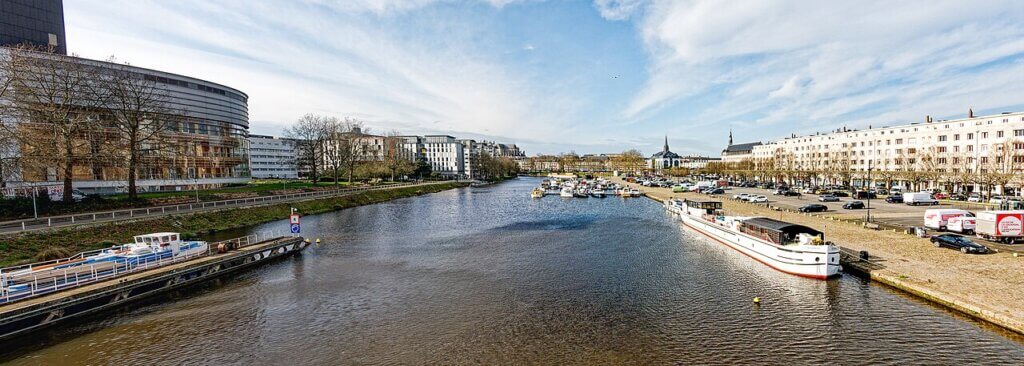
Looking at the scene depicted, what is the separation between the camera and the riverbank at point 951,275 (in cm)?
2077

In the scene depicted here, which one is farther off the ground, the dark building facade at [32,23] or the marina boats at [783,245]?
the dark building facade at [32,23]

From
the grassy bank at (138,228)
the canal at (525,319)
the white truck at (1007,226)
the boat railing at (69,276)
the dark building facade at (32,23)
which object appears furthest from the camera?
the dark building facade at (32,23)

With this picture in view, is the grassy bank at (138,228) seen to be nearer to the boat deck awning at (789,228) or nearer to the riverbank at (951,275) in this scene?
the boat deck awning at (789,228)

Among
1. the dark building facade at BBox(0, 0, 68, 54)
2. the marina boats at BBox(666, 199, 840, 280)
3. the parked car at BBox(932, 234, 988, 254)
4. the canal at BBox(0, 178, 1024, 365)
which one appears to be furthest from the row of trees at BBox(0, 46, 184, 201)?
the parked car at BBox(932, 234, 988, 254)

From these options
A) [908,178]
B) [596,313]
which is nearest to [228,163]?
[596,313]

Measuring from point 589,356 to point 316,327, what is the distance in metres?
13.8

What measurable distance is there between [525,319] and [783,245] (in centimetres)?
2222

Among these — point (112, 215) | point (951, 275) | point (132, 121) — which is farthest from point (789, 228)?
point (132, 121)

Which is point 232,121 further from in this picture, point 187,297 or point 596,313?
point 596,313

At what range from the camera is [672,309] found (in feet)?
78.2

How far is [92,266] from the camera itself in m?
25.9

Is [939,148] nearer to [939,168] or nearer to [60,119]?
[939,168]

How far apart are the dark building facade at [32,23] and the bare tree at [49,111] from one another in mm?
56782

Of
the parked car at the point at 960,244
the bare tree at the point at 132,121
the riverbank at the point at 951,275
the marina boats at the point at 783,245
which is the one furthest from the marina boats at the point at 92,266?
the parked car at the point at 960,244
